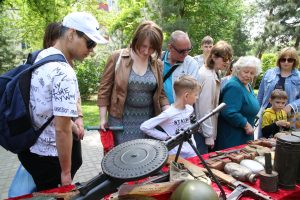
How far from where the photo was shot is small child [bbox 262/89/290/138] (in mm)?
3529

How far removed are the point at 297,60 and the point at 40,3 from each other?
10.0m

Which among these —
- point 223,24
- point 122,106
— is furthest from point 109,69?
point 223,24

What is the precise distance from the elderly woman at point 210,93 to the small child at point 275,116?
2.51 feet

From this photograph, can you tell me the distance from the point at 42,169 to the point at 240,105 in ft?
6.76

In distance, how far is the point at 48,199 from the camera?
5.16 feet

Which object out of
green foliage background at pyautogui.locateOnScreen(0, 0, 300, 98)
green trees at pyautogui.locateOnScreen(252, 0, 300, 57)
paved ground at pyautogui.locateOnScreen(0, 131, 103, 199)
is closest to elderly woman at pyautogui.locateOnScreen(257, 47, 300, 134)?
paved ground at pyautogui.locateOnScreen(0, 131, 103, 199)

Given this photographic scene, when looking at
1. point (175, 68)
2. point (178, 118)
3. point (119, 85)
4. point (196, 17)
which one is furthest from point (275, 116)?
point (196, 17)

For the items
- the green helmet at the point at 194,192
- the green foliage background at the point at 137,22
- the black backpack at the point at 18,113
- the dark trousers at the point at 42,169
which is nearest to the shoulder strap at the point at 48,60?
the black backpack at the point at 18,113

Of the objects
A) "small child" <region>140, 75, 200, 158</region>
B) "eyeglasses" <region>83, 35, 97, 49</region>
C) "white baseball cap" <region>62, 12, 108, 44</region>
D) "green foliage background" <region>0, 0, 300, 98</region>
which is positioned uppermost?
"green foliage background" <region>0, 0, 300, 98</region>

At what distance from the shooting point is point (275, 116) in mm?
3650

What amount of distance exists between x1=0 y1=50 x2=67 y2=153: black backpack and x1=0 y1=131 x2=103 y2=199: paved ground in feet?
8.53

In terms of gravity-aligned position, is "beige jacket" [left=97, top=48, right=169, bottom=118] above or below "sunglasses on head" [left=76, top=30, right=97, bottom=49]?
below

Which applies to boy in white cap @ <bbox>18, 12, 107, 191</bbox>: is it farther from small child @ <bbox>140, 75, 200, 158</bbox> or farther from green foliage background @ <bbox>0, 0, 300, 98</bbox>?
green foliage background @ <bbox>0, 0, 300, 98</bbox>

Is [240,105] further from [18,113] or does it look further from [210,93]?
[18,113]
